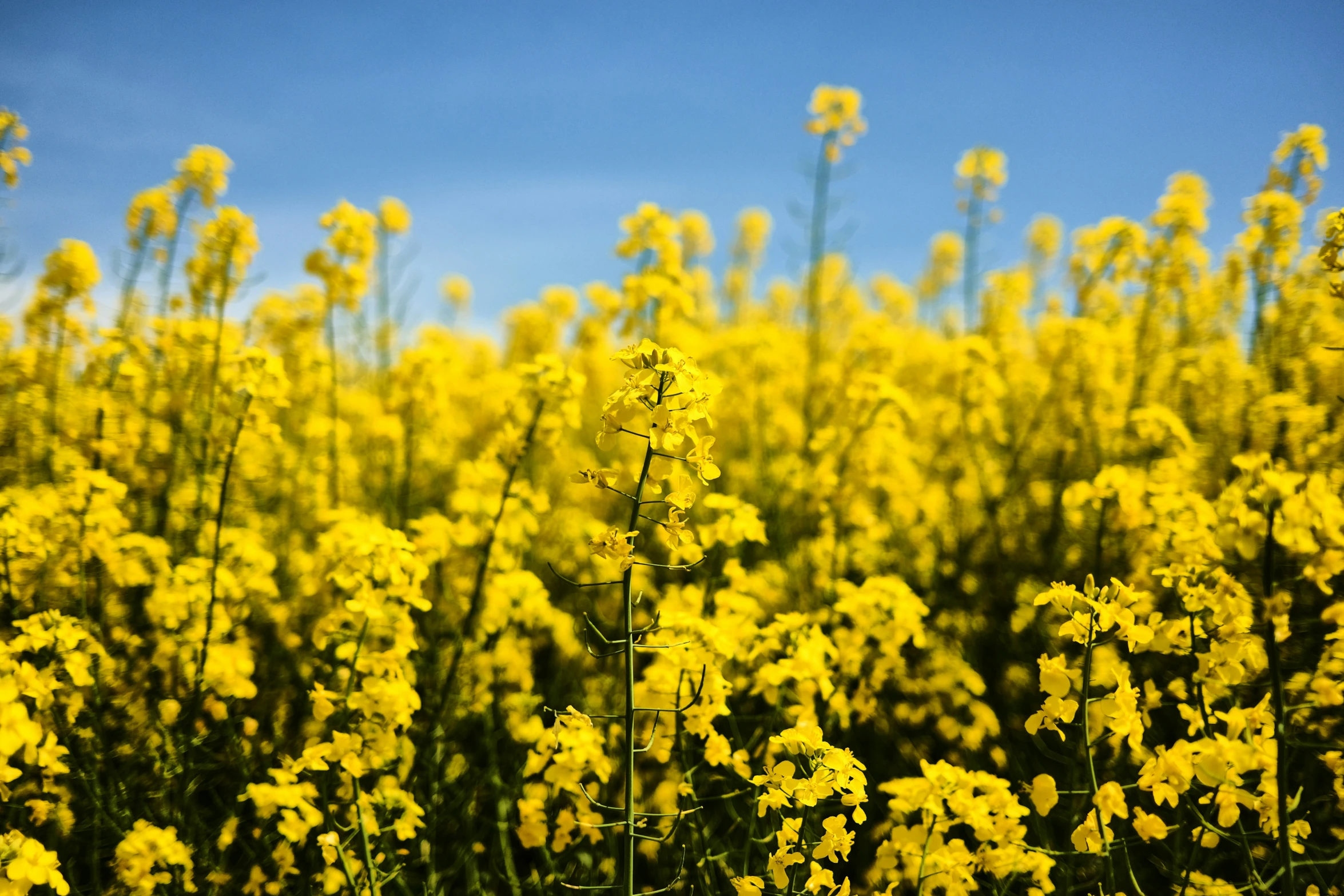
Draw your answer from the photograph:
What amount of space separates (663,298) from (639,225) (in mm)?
464

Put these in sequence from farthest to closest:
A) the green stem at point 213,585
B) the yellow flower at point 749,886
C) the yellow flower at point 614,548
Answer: the green stem at point 213,585 → the yellow flower at point 749,886 → the yellow flower at point 614,548

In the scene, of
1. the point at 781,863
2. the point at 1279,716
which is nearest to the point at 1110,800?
the point at 1279,716

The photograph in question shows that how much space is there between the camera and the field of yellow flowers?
1.69 meters

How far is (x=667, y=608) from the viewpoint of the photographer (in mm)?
2771

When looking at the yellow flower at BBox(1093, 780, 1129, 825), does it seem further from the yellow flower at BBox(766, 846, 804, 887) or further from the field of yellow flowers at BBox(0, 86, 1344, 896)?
the yellow flower at BBox(766, 846, 804, 887)

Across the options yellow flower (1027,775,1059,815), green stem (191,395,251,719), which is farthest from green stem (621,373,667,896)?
green stem (191,395,251,719)

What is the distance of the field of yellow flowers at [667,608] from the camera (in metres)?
1.69

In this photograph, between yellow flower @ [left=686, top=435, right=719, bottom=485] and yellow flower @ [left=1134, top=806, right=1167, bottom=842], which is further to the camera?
yellow flower @ [left=1134, top=806, right=1167, bottom=842]

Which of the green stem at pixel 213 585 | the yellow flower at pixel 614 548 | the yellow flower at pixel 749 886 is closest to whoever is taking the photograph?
the yellow flower at pixel 614 548

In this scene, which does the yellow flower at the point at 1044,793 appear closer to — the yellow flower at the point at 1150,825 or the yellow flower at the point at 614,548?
the yellow flower at the point at 1150,825

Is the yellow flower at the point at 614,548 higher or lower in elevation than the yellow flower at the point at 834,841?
higher

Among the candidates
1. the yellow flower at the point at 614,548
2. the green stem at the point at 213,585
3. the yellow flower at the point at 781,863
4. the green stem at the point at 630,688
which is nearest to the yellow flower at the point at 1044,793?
the yellow flower at the point at 781,863

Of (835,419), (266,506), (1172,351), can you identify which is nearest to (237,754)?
(266,506)

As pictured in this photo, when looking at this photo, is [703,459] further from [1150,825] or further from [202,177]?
[202,177]
